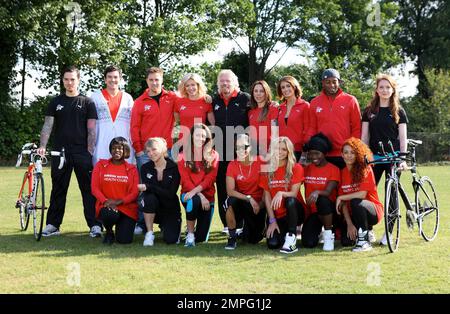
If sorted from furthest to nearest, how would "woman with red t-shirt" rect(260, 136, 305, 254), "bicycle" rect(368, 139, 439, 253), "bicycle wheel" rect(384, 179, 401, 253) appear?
1. "woman with red t-shirt" rect(260, 136, 305, 254)
2. "bicycle" rect(368, 139, 439, 253)
3. "bicycle wheel" rect(384, 179, 401, 253)

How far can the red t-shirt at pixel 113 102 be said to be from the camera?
25.4 ft

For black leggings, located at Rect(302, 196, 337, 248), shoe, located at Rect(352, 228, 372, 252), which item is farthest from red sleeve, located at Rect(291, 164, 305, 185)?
shoe, located at Rect(352, 228, 372, 252)

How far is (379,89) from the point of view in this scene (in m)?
6.98

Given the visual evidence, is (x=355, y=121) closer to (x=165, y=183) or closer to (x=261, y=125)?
(x=261, y=125)

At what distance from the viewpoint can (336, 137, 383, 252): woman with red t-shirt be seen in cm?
660

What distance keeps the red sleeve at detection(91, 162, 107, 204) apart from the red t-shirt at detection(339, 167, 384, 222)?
2883 millimetres

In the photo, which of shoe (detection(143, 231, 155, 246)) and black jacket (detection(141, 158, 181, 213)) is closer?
shoe (detection(143, 231, 155, 246))

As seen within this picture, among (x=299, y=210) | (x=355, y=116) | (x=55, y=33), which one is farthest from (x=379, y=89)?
(x=55, y=33)

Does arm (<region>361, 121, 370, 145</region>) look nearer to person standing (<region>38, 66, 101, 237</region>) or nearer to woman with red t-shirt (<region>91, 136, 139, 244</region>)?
woman with red t-shirt (<region>91, 136, 139, 244</region>)

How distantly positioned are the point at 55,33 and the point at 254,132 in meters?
21.6

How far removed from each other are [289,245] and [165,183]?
1731 mm

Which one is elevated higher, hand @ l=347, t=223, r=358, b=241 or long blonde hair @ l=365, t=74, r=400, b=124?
long blonde hair @ l=365, t=74, r=400, b=124

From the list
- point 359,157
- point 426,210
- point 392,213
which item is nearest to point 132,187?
point 359,157

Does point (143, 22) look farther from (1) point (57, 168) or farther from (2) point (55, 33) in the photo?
(1) point (57, 168)
